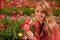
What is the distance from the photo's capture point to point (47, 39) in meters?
4.65

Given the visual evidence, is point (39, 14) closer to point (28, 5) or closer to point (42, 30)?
point (42, 30)

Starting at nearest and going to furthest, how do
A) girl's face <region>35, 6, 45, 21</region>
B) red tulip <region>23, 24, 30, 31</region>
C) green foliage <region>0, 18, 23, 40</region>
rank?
girl's face <region>35, 6, 45, 21</region> < green foliage <region>0, 18, 23, 40</region> < red tulip <region>23, 24, 30, 31</region>

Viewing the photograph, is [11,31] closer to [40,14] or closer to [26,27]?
[26,27]

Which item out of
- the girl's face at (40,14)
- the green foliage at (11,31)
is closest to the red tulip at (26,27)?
the green foliage at (11,31)

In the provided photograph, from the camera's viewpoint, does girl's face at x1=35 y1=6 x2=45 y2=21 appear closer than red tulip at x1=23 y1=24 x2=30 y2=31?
Yes

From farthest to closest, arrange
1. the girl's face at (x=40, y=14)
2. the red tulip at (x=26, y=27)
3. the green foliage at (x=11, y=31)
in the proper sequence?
the red tulip at (x=26, y=27) → the green foliage at (x=11, y=31) → the girl's face at (x=40, y=14)

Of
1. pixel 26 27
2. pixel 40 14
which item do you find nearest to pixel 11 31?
pixel 26 27

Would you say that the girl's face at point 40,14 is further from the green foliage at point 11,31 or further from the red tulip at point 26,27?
the red tulip at point 26,27

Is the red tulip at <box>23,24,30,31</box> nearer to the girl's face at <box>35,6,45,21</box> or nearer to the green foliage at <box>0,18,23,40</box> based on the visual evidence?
the green foliage at <box>0,18,23,40</box>

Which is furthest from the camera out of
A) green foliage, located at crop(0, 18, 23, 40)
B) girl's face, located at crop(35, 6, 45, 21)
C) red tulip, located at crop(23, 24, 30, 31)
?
red tulip, located at crop(23, 24, 30, 31)

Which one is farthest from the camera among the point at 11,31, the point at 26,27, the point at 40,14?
the point at 26,27

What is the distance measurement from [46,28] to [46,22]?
85mm

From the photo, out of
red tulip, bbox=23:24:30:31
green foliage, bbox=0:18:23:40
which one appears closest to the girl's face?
green foliage, bbox=0:18:23:40

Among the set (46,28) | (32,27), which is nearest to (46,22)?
(46,28)
